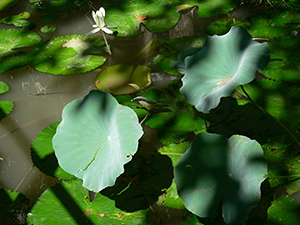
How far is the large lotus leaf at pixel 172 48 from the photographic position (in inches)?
74.2

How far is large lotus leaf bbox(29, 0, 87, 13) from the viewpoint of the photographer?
2.51m

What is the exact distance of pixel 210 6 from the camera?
2.21 metres

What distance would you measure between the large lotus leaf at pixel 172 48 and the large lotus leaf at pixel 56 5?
1.20 meters

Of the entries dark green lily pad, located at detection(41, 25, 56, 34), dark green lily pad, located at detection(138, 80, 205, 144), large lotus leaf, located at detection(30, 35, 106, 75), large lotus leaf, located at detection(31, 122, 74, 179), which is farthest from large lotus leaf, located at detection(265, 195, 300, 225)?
dark green lily pad, located at detection(41, 25, 56, 34)

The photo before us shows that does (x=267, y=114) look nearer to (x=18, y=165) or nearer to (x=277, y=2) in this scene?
(x=277, y=2)

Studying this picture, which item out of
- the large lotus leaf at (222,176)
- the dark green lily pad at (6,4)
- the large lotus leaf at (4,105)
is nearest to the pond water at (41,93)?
the large lotus leaf at (4,105)

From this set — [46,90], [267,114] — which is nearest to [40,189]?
[46,90]

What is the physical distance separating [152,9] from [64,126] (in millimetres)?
1548

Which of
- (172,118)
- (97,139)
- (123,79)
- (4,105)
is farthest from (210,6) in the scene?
(4,105)

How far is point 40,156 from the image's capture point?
4.74ft

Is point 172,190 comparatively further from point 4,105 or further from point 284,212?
point 4,105

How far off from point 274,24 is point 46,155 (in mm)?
2007

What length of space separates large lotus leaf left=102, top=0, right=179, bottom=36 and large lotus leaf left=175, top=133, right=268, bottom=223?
1.37 meters

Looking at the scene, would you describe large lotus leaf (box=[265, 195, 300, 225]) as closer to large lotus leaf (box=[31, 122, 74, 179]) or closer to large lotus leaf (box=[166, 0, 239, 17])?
large lotus leaf (box=[31, 122, 74, 179])
